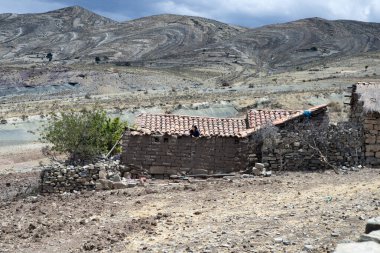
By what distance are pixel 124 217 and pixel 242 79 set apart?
61.5 m

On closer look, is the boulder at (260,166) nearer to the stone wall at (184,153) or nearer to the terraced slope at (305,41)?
the stone wall at (184,153)

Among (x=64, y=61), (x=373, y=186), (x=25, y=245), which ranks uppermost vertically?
(x=64, y=61)

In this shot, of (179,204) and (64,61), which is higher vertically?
(64,61)

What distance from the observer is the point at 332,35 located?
4717 inches

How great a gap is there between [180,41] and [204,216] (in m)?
111

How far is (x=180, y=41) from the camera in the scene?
12000 cm

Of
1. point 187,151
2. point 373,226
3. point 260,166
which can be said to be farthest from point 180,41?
point 373,226

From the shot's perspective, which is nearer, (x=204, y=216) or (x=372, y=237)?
(x=372, y=237)

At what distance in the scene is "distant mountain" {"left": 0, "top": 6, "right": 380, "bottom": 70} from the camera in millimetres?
100812

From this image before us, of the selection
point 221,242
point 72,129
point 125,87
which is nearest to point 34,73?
point 125,87

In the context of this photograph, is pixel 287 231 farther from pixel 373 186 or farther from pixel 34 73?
pixel 34 73

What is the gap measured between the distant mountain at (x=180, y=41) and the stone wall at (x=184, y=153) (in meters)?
75.9

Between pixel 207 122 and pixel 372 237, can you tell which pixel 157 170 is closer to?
pixel 207 122

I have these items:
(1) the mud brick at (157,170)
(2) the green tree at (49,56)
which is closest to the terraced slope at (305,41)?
(2) the green tree at (49,56)
